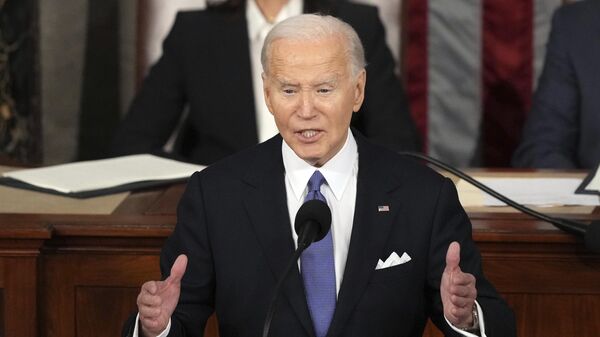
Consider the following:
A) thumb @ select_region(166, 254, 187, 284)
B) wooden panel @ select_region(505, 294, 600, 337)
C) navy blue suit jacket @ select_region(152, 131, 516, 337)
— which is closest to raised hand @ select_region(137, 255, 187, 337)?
thumb @ select_region(166, 254, 187, 284)

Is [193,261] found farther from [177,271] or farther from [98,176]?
[98,176]

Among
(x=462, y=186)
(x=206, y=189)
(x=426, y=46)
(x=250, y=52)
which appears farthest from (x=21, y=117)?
(x=206, y=189)

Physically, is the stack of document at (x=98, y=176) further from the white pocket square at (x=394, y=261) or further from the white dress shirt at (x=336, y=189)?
the white pocket square at (x=394, y=261)

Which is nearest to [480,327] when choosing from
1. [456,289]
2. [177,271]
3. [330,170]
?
[456,289]

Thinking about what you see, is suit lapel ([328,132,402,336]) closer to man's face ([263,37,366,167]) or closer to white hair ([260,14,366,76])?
man's face ([263,37,366,167])

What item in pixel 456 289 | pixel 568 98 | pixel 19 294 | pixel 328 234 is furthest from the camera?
pixel 568 98

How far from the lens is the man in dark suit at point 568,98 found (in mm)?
3346

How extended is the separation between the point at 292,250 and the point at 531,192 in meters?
0.84

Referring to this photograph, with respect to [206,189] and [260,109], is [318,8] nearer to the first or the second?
[260,109]

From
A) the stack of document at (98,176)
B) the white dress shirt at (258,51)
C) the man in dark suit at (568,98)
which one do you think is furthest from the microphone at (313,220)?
the white dress shirt at (258,51)

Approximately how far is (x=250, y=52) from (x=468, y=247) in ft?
5.53

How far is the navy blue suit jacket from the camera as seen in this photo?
1975 mm

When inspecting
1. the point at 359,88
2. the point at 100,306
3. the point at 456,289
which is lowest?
the point at 100,306

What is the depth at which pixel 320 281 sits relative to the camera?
1.98 metres
